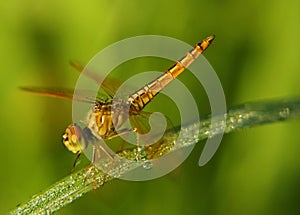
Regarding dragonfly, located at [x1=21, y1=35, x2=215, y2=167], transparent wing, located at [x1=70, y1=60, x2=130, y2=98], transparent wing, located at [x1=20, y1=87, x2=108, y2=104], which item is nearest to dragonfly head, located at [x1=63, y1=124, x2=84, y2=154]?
dragonfly, located at [x1=21, y1=35, x2=215, y2=167]

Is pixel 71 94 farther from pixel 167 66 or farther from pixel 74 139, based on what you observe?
pixel 167 66

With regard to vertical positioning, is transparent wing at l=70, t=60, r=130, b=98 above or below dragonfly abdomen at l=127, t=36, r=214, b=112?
above

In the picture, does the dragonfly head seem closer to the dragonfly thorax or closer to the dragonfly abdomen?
the dragonfly thorax

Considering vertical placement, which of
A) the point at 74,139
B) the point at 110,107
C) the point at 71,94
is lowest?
the point at 74,139

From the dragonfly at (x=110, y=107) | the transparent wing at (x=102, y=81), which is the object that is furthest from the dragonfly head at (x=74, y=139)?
the transparent wing at (x=102, y=81)

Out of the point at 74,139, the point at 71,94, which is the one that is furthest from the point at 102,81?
the point at 74,139
